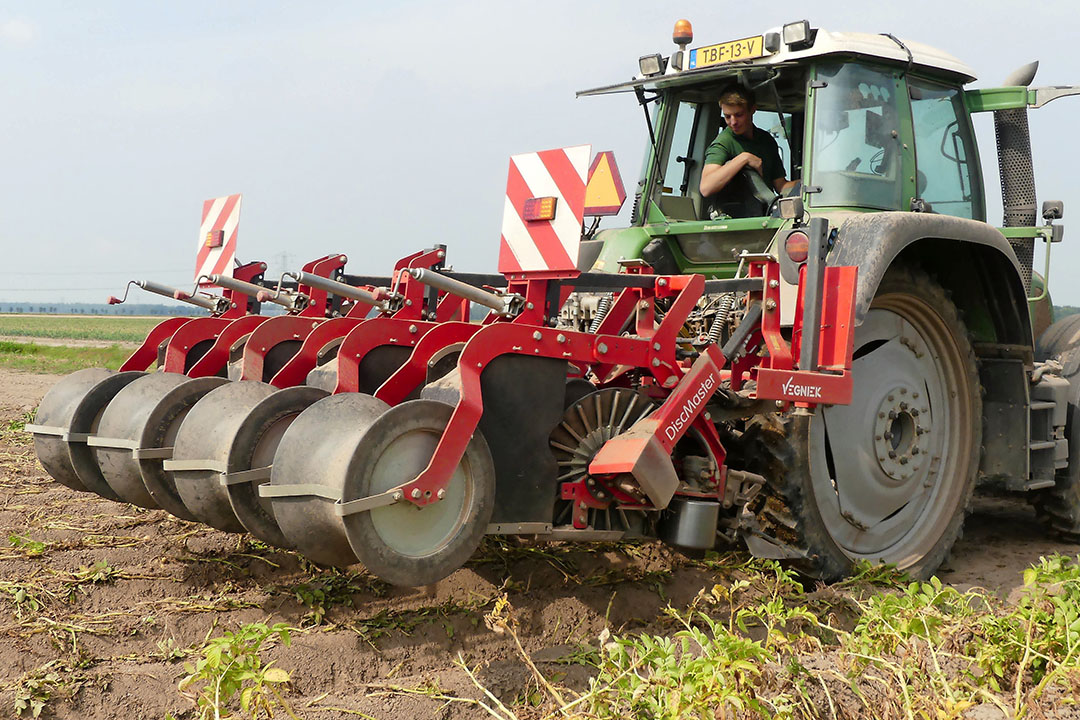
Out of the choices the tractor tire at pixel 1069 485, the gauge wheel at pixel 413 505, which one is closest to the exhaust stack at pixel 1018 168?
the tractor tire at pixel 1069 485

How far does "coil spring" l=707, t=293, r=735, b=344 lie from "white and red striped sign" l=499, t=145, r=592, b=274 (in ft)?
2.86

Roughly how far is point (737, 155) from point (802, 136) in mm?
382

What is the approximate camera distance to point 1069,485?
5.64 metres

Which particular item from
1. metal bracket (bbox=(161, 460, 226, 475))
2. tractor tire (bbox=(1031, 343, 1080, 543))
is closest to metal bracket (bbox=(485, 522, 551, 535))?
metal bracket (bbox=(161, 460, 226, 475))

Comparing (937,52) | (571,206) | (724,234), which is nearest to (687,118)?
(724,234)

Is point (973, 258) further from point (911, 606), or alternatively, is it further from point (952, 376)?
point (911, 606)

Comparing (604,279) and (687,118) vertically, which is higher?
(687,118)

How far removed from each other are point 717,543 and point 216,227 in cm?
317

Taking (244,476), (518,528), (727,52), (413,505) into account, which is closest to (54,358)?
(727,52)

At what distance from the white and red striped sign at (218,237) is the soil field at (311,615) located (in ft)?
4.44

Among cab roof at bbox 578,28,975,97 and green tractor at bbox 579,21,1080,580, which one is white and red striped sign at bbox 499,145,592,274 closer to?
green tractor at bbox 579,21,1080,580

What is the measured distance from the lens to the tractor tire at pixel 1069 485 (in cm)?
563

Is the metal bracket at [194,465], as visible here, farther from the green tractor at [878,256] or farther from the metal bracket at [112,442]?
the green tractor at [878,256]

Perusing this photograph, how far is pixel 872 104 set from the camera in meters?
4.72
